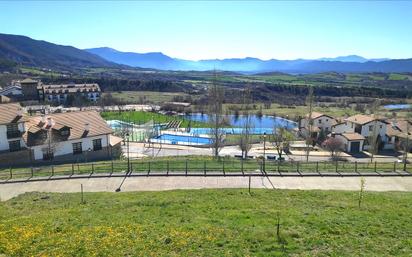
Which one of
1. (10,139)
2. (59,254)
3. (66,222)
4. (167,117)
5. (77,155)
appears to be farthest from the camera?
(167,117)

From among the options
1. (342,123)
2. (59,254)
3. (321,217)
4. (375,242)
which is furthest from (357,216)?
(342,123)

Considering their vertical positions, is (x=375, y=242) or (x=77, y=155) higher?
(x=375, y=242)

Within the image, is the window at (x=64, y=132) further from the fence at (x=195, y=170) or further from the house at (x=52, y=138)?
the fence at (x=195, y=170)

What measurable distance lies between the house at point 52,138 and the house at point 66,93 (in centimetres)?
6889

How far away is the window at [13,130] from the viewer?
3816 cm

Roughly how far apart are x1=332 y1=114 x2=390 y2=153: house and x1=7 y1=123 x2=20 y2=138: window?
149ft

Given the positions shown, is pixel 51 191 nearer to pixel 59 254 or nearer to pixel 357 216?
pixel 59 254

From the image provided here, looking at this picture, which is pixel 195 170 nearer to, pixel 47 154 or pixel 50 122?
pixel 47 154

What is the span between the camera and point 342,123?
63.4 metres

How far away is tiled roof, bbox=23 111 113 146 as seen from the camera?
39562mm

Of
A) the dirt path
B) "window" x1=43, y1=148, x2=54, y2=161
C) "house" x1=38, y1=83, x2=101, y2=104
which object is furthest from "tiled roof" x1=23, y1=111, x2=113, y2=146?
"house" x1=38, y1=83, x2=101, y2=104

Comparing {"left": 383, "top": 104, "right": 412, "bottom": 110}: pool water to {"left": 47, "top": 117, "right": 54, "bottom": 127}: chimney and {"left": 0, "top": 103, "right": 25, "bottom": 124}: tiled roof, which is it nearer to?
{"left": 47, "top": 117, "right": 54, "bottom": 127}: chimney

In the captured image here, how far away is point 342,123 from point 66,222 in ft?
186

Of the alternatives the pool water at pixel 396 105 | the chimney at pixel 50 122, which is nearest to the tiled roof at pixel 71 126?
the chimney at pixel 50 122
